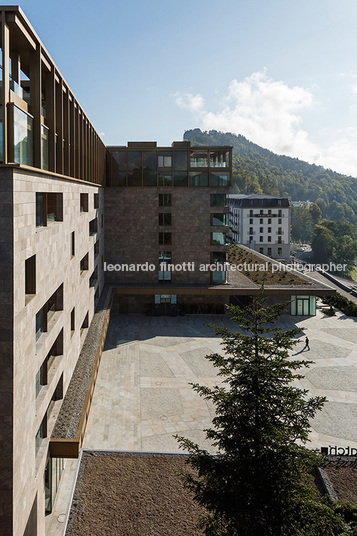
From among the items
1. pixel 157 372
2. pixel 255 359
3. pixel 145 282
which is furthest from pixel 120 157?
pixel 255 359

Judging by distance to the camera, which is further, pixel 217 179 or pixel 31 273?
pixel 217 179

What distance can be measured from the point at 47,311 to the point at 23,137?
7.08 metres

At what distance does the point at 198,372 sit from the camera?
29.0m

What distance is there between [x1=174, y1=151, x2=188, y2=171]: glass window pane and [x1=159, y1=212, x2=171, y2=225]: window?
5065 millimetres

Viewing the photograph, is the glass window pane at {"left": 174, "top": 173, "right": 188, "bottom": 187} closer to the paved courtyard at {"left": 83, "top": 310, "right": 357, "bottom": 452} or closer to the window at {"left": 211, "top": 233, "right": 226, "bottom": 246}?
the window at {"left": 211, "top": 233, "right": 226, "bottom": 246}

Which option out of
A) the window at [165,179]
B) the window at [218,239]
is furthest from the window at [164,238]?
the window at [165,179]

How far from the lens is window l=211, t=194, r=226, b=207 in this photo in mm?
42438

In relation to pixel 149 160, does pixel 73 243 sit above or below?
below

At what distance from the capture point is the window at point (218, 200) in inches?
1671

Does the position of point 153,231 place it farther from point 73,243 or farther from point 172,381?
point 73,243

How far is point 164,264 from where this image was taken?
43688mm

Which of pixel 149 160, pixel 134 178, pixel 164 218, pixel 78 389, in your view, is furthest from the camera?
pixel 164 218

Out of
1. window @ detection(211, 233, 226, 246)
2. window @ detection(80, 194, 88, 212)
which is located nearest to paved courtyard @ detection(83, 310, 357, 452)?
window @ detection(211, 233, 226, 246)

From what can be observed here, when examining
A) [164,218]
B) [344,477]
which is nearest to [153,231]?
[164,218]
